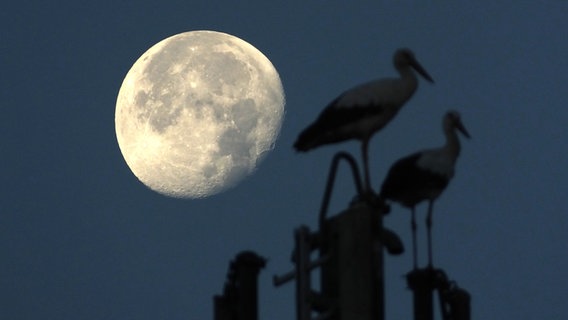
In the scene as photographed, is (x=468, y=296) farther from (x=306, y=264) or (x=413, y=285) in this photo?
(x=306, y=264)

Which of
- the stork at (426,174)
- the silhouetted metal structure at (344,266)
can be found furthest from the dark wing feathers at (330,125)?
the silhouetted metal structure at (344,266)

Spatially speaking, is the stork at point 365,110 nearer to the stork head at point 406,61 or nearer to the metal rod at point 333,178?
the stork head at point 406,61

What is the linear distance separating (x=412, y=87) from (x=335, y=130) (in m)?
1.94

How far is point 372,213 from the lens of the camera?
17.1 feet

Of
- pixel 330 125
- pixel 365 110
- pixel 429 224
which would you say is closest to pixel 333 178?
pixel 330 125

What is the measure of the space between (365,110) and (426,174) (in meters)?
1.54

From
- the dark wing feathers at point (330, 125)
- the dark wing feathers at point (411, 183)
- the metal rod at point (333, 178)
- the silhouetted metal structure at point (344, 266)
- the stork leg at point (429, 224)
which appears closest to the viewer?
the silhouetted metal structure at point (344, 266)

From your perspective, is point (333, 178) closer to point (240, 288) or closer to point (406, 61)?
→ point (240, 288)

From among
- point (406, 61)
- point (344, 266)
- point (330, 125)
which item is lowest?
point (344, 266)

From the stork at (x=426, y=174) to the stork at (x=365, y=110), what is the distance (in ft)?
2.45

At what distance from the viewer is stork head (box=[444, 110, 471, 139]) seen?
1752 centimetres

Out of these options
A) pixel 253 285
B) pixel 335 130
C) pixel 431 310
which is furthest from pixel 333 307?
pixel 335 130

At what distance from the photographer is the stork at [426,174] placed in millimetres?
16516

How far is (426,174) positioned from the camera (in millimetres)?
16703
